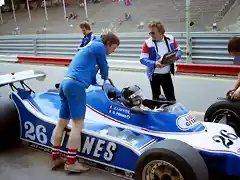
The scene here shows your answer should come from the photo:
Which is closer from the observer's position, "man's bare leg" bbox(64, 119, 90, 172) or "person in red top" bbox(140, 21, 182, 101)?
"man's bare leg" bbox(64, 119, 90, 172)

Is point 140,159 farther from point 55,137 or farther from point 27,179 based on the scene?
point 27,179

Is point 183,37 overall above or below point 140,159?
above

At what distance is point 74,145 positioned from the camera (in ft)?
10.7

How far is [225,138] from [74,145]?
144cm

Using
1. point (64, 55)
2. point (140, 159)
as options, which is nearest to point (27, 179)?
point (140, 159)

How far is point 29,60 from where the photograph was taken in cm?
890

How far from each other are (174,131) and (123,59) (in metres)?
4.55

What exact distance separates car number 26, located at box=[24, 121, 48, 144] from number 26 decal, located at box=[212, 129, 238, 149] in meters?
1.89

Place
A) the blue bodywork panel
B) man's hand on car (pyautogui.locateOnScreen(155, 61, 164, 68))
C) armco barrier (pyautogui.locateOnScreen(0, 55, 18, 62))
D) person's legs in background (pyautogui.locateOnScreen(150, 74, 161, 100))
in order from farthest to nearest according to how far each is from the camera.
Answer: armco barrier (pyautogui.locateOnScreen(0, 55, 18, 62))
person's legs in background (pyautogui.locateOnScreen(150, 74, 161, 100))
man's hand on car (pyautogui.locateOnScreen(155, 61, 164, 68))
the blue bodywork panel

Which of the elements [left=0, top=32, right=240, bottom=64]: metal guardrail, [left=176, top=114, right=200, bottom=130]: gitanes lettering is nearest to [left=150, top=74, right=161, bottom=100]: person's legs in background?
[left=176, top=114, right=200, bottom=130]: gitanes lettering

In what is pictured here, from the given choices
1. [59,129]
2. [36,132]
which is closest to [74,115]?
[59,129]

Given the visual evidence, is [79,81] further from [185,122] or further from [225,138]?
[225,138]

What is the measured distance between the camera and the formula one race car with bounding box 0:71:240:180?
260 centimetres

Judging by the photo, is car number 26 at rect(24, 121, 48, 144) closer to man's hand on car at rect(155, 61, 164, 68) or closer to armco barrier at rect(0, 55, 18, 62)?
man's hand on car at rect(155, 61, 164, 68)
